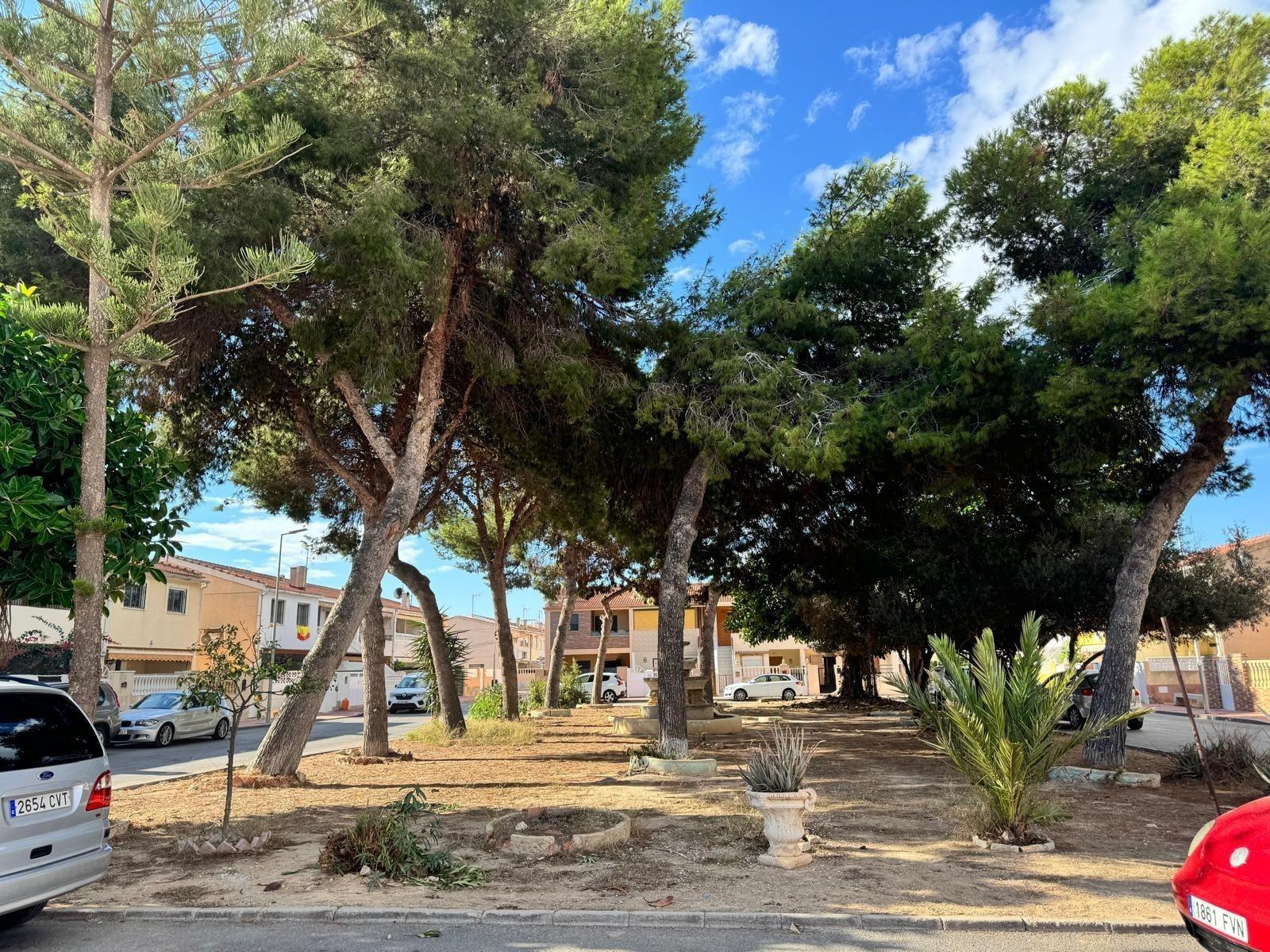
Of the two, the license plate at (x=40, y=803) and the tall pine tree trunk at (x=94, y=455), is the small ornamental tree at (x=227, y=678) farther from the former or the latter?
the license plate at (x=40, y=803)

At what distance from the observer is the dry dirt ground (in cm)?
616

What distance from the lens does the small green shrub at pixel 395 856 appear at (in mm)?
6734

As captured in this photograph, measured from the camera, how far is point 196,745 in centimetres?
2353

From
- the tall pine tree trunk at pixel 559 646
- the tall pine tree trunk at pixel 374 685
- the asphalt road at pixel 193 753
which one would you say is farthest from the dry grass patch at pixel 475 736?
the tall pine tree trunk at pixel 559 646

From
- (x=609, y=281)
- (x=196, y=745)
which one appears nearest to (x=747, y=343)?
(x=609, y=281)

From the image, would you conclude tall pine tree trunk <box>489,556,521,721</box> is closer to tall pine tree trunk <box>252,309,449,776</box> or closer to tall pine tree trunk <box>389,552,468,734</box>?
tall pine tree trunk <box>389,552,468,734</box>

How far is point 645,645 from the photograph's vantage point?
200 feet

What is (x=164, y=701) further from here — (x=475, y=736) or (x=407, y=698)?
(x=407, y=698)

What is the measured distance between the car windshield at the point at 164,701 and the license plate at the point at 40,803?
20966 millimetres

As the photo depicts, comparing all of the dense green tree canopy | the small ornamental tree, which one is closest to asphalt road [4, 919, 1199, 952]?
the small ornamental tree

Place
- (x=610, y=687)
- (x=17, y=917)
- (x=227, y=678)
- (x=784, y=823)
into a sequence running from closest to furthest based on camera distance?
1. (x=17, y=917)
2. (x=784, y=823)
3. (x=227, y=678)
4. (x=610, y=687)

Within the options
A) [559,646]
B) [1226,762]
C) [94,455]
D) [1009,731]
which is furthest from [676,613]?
[559,646]

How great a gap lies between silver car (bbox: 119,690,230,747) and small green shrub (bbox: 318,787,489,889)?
1731cm

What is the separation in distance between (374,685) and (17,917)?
9851mm
